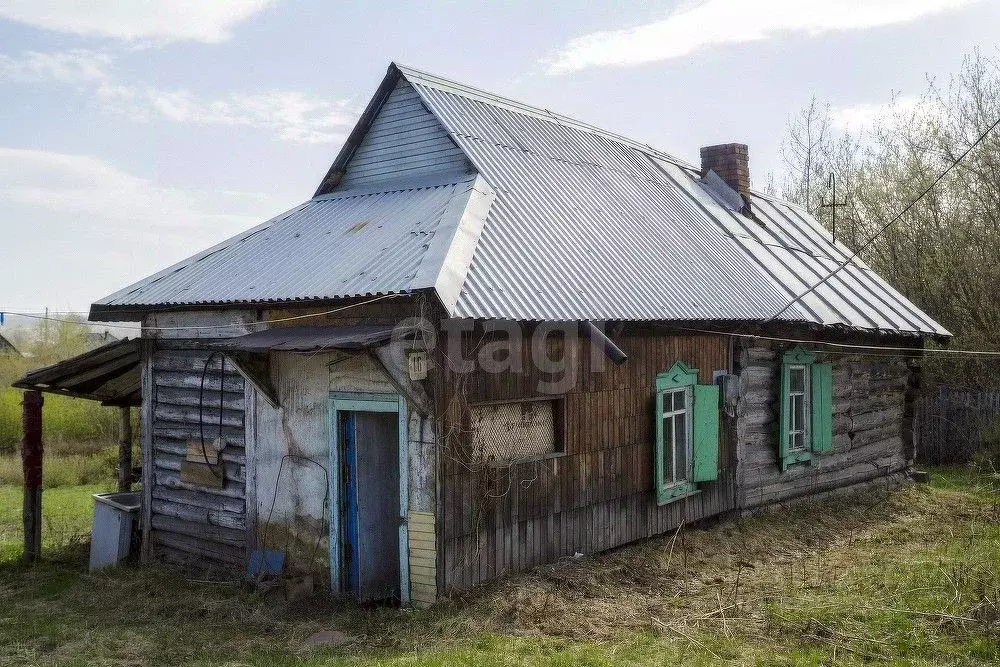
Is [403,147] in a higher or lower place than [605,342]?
higher

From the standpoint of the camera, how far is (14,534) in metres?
12.3

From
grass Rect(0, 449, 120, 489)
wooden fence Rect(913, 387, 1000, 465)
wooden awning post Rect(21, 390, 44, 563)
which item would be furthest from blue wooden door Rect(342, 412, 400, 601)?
wooden fence Rect(913, 387, 1000, 465)

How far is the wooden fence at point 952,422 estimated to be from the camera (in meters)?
17.9

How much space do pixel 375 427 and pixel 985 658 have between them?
17.8ft

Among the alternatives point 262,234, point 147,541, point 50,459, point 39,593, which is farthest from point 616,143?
point 50,459

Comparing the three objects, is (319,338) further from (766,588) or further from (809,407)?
(809,407)

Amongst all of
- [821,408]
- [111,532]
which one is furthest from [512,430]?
[821,408]

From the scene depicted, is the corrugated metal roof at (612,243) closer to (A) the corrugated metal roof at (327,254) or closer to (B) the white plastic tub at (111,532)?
(A) the corrugated metal roof at (327,254)

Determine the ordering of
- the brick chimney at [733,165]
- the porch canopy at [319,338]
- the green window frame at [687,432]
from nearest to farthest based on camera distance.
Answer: the porch canopy at [319,338] → the green window frame at [687,432] → the brick chimney at [733,165]

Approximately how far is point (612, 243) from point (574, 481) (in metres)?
3.08

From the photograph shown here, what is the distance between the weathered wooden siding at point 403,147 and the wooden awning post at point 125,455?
457 cm

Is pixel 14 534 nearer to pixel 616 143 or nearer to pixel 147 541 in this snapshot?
pixel 147 541

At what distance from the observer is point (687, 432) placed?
10.4 metres

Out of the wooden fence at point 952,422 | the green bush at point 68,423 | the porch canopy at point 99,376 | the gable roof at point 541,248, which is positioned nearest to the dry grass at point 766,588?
the gable roof at point 541,248
